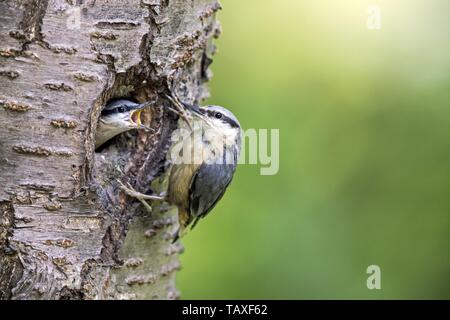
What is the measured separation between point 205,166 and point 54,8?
115cm

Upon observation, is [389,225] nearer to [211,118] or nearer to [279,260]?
[279,260]

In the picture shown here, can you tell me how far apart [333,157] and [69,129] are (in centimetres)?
224

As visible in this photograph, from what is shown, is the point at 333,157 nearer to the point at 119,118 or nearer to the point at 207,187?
the point at 207,187

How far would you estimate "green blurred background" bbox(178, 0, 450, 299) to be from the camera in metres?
4.31

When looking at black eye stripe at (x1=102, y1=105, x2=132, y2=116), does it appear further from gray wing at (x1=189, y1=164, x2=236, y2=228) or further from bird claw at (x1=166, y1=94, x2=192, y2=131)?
gray wing at (x1=189, y1=164, x2=236, y2=228)

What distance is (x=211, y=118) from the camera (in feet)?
11.4

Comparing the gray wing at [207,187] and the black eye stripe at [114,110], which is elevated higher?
the black eye stripe at [114,110]

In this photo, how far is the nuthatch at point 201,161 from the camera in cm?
333

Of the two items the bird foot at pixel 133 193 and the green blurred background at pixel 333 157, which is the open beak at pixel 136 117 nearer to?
the bird foot at pixel 133 193

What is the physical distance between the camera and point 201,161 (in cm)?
355

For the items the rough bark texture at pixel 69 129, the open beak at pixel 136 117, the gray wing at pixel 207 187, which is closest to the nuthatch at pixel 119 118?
the open beak at pixel 136 117

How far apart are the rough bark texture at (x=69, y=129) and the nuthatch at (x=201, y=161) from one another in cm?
28
